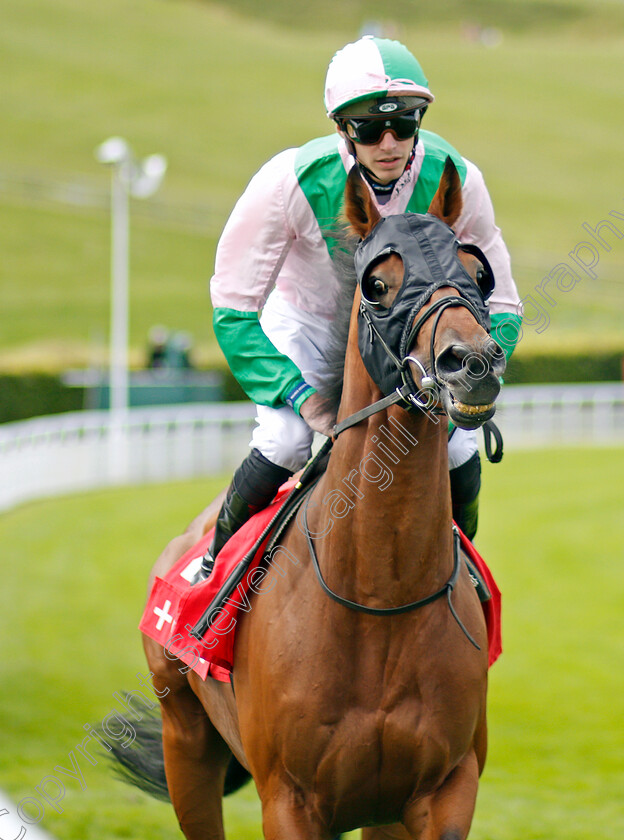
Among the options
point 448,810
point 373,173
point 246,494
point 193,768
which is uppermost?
point 373,173

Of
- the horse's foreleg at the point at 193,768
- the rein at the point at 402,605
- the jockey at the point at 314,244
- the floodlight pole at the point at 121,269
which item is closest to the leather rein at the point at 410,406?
the rein at the point at 402,605

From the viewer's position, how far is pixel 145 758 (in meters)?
4.26

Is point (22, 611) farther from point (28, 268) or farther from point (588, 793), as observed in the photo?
point (28, 268)

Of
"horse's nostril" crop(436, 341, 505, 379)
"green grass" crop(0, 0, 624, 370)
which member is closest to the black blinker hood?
"horse's nostril" crop(436, 341, 505, 379)

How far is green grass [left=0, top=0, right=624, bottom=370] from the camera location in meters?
33.8

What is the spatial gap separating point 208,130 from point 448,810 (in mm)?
44286

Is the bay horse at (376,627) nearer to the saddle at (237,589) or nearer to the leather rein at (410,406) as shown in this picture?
the leather rein at (410,406)

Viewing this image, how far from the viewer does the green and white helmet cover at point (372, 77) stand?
283cm

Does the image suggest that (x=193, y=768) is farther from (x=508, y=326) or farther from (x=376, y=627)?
(x=508, y=326)

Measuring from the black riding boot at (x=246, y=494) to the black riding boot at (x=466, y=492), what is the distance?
51cm

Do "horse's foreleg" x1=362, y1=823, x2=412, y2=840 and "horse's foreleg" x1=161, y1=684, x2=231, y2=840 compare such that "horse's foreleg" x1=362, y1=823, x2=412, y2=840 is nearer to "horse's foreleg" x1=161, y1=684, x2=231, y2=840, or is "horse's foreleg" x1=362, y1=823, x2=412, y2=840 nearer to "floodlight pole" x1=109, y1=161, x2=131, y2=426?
"horse's foreleg" x1=161, y1=684, x2=231, y2=840

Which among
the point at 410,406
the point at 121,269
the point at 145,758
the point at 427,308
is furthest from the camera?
the point at 121,269

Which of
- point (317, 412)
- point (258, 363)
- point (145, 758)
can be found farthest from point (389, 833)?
point (258, 363)

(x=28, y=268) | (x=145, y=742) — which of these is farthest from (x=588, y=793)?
(x=28, y=268)
